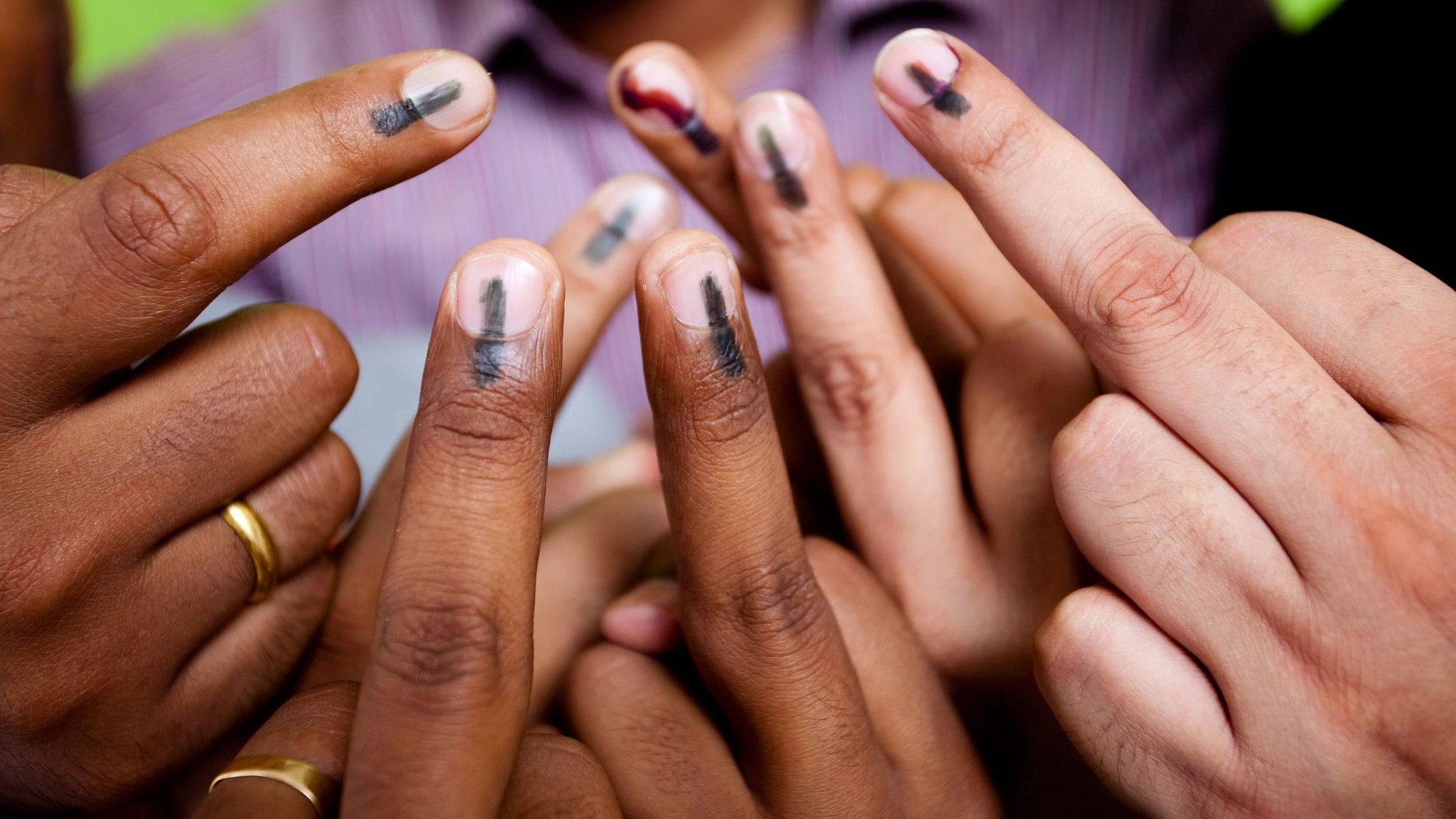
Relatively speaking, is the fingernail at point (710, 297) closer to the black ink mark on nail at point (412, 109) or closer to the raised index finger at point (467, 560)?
the raised index finger at point (467, 560)

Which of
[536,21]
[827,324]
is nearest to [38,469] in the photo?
[827,324]

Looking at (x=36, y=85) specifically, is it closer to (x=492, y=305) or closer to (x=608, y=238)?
(x=608, y=238)

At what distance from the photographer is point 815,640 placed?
2.08 ft

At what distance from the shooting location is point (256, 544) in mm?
712

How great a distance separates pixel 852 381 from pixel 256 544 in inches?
20.1

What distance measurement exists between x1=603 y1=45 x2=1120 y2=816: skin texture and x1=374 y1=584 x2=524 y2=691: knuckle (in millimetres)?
229

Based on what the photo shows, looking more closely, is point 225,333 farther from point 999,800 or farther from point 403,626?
point 999,800

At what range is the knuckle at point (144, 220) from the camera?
21.9 inches

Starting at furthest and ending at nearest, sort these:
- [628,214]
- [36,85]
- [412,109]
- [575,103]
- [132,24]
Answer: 1. [132,24]
2. [575,103]
3. [36,85]
4. [628,214]
5. [412,109]

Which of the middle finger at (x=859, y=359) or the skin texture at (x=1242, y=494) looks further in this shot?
the middle finger at (x=859, y=359)

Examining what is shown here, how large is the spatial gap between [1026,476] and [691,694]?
0.33 meters

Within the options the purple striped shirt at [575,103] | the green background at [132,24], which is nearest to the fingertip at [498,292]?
the purple striped shirt at [575,103]

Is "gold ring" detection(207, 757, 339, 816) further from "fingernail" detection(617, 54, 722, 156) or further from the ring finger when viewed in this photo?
"fingernail" detection(617, 54, 722, 156)

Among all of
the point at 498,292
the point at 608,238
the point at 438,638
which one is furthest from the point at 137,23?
the point at 438,638
